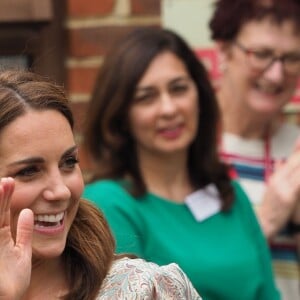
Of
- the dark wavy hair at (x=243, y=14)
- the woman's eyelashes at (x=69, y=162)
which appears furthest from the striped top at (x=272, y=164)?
the woman's eyelashes at (x=69, y=162)

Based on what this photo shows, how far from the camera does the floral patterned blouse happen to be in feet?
7.76

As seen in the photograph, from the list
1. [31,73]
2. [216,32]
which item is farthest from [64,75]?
[31,73]

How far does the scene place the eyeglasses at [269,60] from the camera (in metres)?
3.58

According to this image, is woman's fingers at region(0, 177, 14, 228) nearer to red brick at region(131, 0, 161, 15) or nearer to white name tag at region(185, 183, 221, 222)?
white name tag at region(185, 183, 221, 222)

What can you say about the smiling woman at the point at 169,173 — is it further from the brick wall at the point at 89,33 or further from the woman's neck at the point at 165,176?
the brick wall at the point at 89,33

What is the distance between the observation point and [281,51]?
11.7 feet

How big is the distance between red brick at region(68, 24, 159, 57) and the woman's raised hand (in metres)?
1.56

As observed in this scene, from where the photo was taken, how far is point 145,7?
3641mm

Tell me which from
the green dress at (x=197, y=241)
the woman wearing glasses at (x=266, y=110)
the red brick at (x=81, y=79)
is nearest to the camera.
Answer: the green dress at (x=197, y=241)

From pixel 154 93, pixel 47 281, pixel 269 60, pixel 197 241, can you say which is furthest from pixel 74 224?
pixel 269 60

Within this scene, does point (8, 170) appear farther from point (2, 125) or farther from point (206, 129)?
point (206, 129)

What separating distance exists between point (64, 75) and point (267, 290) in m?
0.95

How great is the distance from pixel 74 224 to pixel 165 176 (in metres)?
0.95

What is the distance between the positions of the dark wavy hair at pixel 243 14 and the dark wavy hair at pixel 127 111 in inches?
8.7
